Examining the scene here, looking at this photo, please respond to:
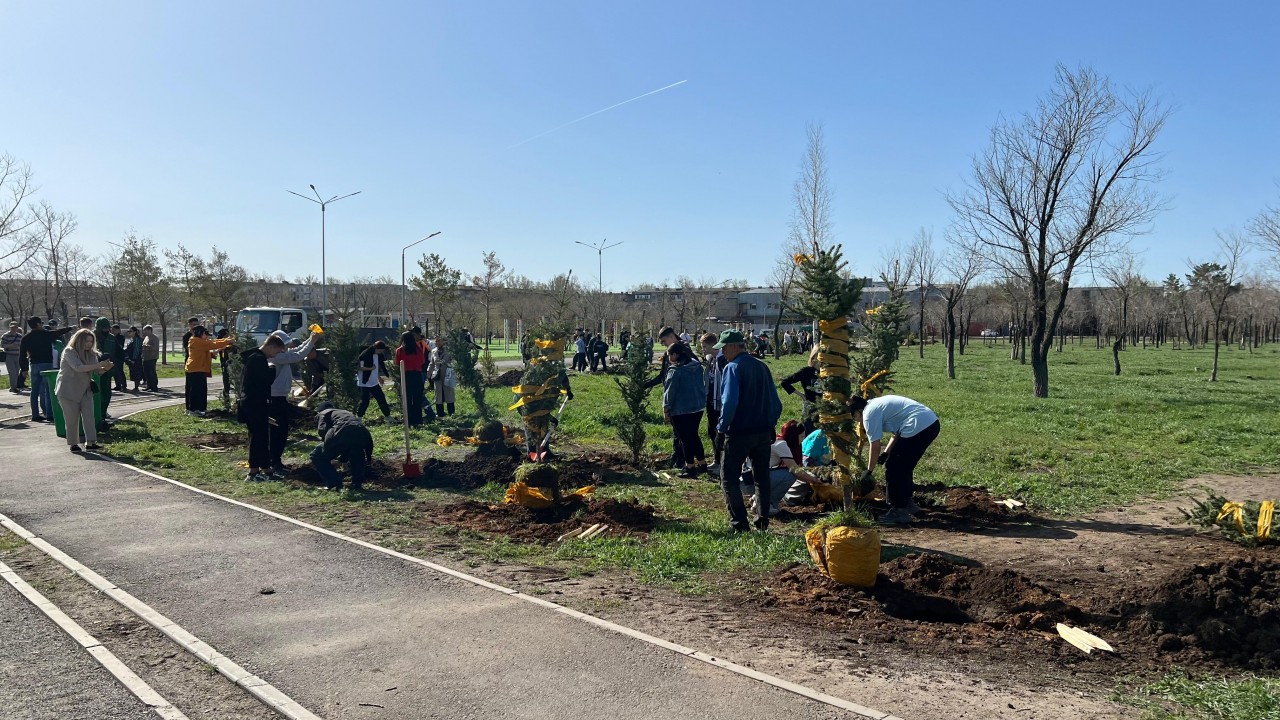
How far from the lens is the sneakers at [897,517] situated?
7973 mm

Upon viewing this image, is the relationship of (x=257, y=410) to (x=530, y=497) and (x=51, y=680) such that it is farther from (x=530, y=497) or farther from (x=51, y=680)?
(x=51, y=680)

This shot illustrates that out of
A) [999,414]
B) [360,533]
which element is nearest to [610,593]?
[360,533]

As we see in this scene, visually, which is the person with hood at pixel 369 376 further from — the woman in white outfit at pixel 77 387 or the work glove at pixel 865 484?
the work glove at pixel 865 484

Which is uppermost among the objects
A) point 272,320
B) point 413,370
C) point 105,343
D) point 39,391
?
point 272,320

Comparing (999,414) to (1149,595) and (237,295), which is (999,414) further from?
(237,295)

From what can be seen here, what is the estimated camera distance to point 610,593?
5.92 metres

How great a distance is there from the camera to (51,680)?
4398 mm

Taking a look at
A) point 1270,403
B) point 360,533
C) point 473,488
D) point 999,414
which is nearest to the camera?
point 360,533

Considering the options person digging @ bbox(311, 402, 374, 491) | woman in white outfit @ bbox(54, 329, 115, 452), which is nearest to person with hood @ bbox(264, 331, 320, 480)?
person digging @ bbox(311, 402, 374, 491)

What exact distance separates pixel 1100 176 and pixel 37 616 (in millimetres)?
22564

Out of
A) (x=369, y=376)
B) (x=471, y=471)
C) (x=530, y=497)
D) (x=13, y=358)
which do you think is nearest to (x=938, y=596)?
(x=530, y=497)

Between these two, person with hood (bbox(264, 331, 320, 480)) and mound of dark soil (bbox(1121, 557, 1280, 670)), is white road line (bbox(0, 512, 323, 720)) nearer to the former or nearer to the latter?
person with hood (bbox(264, 331, 320, 480))

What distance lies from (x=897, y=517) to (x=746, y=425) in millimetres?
1801

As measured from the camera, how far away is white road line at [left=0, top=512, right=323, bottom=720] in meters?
4.11
